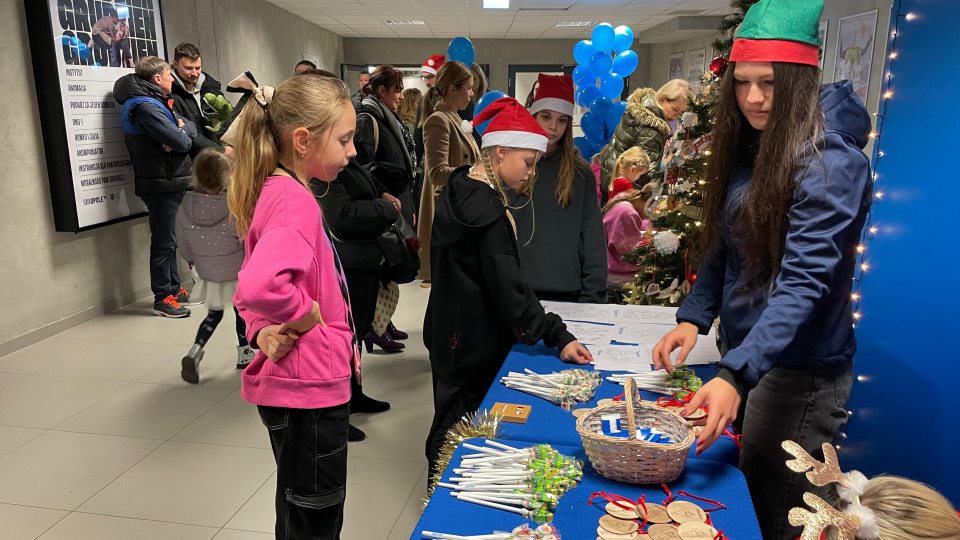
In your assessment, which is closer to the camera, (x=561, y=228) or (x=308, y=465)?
(x=308, y=465)

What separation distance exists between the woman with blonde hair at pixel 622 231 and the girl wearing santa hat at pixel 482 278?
1.66 metres

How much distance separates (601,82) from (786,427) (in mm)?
5937

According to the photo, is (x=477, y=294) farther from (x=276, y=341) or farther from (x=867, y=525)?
(x=867, y=525)

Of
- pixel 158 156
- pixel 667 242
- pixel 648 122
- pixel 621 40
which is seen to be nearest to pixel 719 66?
pixel 667 242

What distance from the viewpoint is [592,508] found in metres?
1.21

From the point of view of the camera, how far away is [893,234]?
2.43 meters

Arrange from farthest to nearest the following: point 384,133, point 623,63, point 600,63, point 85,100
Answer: point 623,63, point 600,63, point 85,100, point 384,133

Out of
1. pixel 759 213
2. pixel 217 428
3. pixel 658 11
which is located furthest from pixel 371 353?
pixel 658 11

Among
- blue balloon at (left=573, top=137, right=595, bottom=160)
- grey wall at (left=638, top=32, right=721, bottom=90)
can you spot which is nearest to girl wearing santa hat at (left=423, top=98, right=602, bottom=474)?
blue balloon at (left=573, top=137, right=595, bottom=160)

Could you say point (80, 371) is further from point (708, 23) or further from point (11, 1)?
point (708, 23)

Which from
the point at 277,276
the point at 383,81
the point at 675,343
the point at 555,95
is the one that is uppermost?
the point at 383,81

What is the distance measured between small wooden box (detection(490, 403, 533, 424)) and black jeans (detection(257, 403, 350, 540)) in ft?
1.35

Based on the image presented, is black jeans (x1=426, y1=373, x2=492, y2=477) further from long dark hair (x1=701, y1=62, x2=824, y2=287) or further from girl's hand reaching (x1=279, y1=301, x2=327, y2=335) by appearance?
long dark hair (x1=701, y1=62, x2=824, y2=287)

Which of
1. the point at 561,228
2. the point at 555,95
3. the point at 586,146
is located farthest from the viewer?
the point at 586,146
